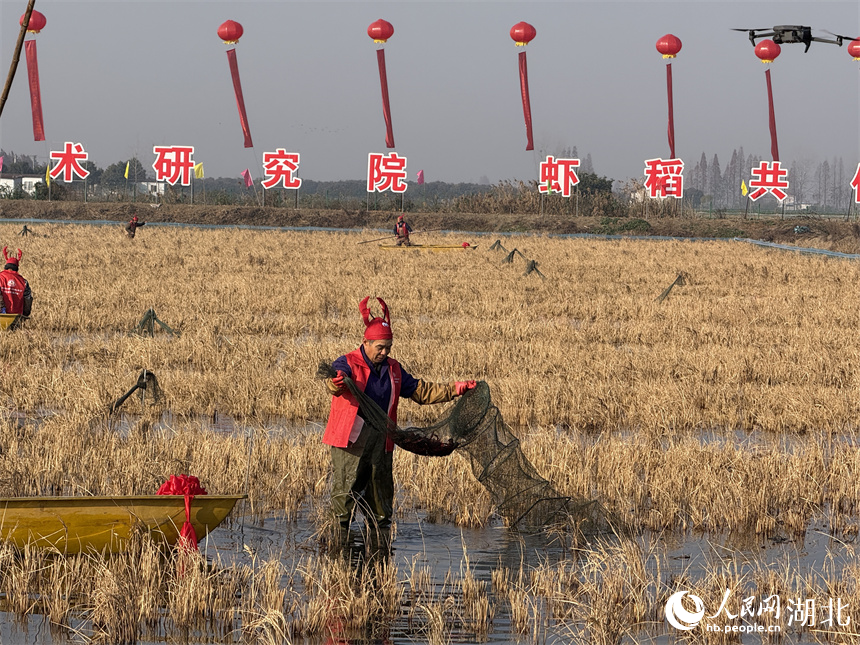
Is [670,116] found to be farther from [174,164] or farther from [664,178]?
[174,164]

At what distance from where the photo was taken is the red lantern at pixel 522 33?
162 ft

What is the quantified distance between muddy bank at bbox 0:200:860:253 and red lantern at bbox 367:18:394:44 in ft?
31.2

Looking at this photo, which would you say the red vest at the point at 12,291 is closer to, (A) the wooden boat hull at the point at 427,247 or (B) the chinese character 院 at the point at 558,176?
(A) the wooden boat hull at the point at 427,247

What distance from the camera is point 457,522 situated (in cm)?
765

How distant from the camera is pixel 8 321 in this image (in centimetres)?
1459

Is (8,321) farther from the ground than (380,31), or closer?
closer

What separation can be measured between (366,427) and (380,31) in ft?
145

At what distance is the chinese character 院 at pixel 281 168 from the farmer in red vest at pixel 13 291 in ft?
138

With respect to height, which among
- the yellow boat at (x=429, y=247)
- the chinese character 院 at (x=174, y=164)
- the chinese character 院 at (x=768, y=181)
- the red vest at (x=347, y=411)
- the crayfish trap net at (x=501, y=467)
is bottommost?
the crayfish trap net at (x=501, y=467)

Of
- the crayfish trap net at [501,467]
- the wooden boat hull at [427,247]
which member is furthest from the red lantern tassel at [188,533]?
the wooden boat hull at [427,247]

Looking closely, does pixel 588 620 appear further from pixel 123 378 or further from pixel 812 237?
pixel 812 237

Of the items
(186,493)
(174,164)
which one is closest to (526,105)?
(174,164)

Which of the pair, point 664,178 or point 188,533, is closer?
point 188,533

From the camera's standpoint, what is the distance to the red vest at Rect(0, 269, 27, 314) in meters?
14.4
